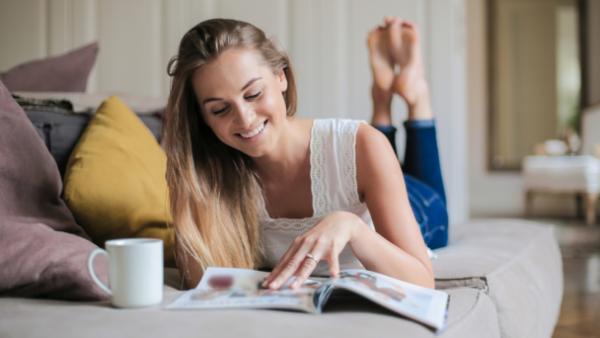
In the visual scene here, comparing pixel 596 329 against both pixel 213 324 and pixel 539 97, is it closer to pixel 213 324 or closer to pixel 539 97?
pixel 213 324

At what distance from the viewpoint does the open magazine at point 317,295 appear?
2.85 feet

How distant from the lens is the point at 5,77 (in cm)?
185

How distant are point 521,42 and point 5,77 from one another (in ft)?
20.0

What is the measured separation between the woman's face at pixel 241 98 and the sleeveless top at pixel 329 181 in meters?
0.16

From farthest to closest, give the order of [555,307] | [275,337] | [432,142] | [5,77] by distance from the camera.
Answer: [432,142], [5,77], [555,307], [275,337]

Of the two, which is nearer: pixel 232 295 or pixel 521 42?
pixel 232 295

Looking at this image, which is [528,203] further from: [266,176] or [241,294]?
[241,294]

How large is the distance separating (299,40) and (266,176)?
4.46 feet

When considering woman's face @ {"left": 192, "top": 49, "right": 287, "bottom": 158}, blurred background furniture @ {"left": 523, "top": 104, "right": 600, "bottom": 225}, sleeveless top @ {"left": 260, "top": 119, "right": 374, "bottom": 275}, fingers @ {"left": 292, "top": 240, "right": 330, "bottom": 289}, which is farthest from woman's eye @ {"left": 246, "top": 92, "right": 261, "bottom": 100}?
blurred background furniture @ {"left": 523, "top": 104, "right": 600, "bottom": 225}

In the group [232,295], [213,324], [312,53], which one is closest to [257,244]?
[232,295]

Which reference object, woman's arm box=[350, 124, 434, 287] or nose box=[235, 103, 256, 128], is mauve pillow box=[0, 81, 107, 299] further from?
woman's arm box=[350, 124, 434, 287]

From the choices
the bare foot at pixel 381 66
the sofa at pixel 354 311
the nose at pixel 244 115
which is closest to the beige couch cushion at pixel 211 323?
the sofa at pixel 354 311

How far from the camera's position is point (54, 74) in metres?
1.90

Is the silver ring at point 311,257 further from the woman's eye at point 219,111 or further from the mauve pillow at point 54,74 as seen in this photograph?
the mauve pillow at point 54,74
